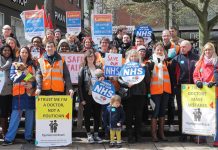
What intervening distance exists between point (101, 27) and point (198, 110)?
13.7 ft

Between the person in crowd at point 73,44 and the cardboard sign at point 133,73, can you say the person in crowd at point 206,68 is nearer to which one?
the cardboard sign at point 133,73

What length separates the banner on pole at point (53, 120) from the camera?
26.4 ft

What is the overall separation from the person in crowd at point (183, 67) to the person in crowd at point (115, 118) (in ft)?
4.44

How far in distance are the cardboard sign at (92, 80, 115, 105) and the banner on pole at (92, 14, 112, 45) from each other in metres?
3.18

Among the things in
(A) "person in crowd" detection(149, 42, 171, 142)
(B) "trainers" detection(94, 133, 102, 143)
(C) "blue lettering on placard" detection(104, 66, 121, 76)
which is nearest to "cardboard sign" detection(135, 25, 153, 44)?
(A) "person in crowd" detection(149, 42, 171, 142)

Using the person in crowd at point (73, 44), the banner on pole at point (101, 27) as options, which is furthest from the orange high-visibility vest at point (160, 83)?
the banner on pole at point (101, 27)

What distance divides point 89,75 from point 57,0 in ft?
80.6

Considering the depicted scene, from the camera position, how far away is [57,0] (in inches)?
1260

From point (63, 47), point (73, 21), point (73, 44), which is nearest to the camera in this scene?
point (63, 47)

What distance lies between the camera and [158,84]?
8453mm

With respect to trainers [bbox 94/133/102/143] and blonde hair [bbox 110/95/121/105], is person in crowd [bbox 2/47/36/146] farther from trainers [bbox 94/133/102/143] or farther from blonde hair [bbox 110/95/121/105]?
blonde hair [bbox 110/95/121/105]

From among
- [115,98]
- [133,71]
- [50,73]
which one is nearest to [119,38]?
[133,71]

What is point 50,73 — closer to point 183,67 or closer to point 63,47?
point 63,47

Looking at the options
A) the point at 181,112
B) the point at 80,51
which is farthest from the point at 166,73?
the point at 80,51
